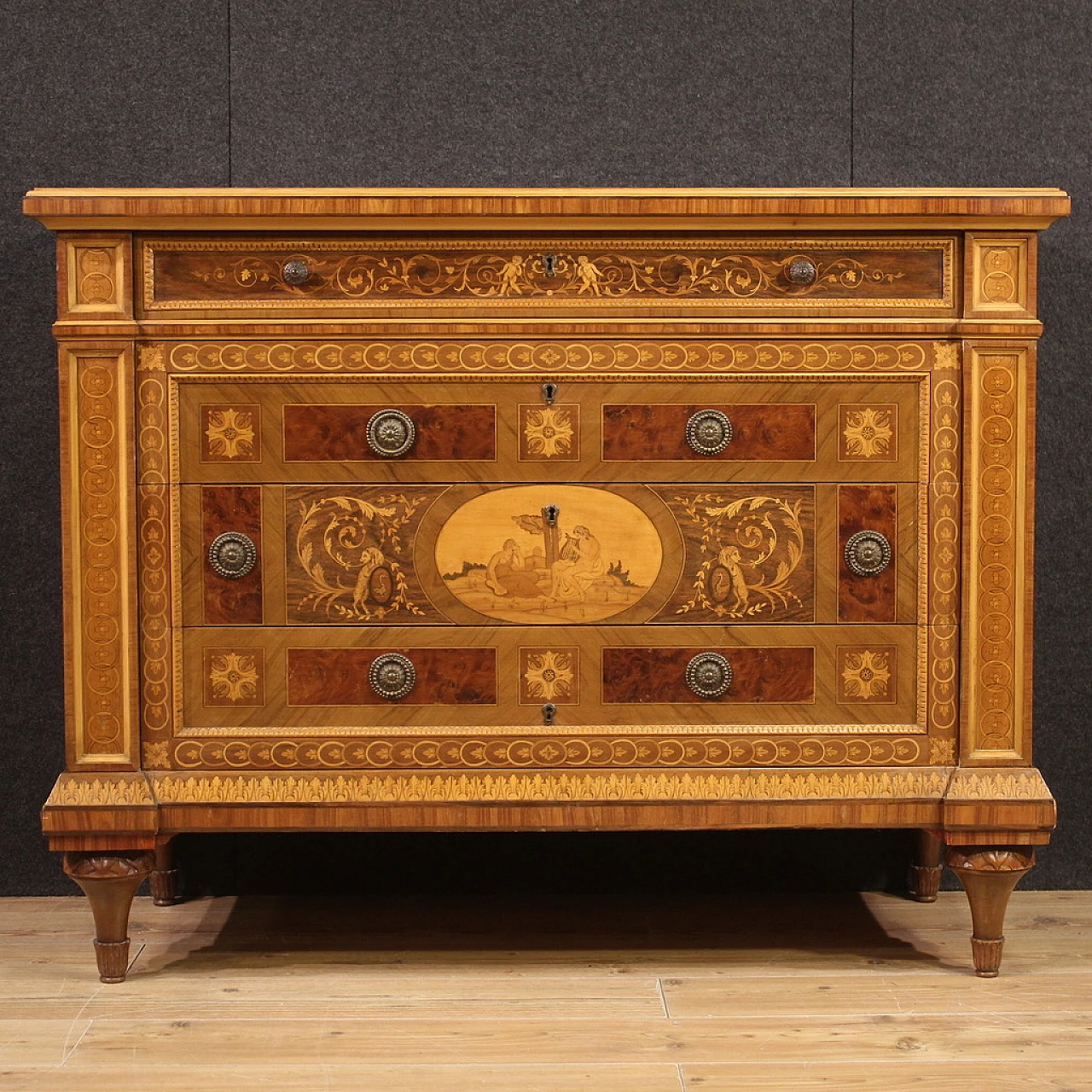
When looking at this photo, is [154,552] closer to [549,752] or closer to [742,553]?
[549,752]

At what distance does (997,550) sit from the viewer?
2254 millimetres

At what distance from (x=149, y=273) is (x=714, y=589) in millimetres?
1146

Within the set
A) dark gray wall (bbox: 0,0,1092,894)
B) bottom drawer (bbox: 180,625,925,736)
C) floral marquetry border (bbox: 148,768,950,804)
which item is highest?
dark gray wall (bbox: 0,0,1092,894)

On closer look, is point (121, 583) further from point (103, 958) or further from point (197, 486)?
point (103, 958)

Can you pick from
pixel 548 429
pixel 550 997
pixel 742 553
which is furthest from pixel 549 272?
pixel 550 997

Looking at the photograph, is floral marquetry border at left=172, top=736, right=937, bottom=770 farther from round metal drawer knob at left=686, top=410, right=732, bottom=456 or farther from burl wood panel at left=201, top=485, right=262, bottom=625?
round metal drawer knob at left=686, top=410, right=732, bottom=456

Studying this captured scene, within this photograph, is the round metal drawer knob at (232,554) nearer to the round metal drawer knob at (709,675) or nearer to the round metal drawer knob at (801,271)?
the round metal drawer knob at (709,675)

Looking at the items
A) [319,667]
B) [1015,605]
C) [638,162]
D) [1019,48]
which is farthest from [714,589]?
[1019,48]

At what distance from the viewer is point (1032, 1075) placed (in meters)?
1.96

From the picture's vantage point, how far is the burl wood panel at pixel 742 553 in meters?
2.27

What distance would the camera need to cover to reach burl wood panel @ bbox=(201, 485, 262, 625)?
226 centimetres

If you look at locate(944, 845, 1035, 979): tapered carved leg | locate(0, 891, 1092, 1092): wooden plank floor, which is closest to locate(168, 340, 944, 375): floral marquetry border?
locate(944, 845, 1035, 979): tapered carved leg

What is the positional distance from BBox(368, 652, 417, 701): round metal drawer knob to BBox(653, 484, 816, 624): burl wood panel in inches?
18.2

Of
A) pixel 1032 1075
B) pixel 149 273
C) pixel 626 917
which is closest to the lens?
pixel 1032 1075
